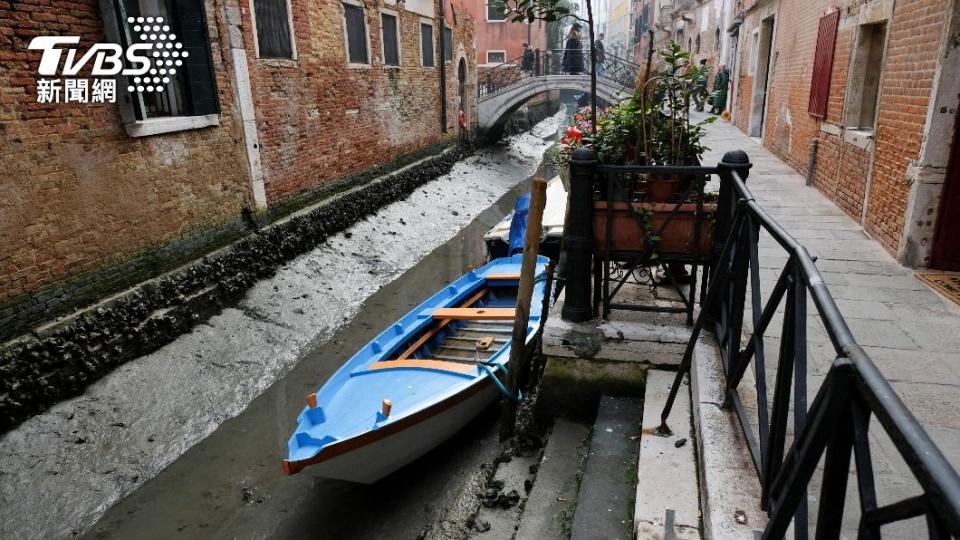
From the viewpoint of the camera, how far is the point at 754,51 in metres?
12.4

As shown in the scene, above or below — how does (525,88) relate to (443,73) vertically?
below

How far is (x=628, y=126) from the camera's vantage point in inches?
145

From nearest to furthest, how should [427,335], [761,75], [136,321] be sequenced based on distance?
[427,335] → [136,321] → [761,75]

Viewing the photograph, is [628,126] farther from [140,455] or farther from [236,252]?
[236,252]

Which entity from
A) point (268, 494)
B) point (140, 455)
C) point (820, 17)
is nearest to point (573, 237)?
point (268, 494)

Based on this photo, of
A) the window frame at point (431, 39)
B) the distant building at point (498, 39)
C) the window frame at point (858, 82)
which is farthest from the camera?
the distant building at point (498, 39)

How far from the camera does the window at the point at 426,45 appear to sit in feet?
45.3

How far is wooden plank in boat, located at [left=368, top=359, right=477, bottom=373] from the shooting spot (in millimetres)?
4922

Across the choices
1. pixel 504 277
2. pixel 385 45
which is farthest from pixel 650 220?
pixel 385 45

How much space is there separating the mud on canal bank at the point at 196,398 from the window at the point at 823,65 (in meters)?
5.64

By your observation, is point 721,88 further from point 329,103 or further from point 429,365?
point 429,365

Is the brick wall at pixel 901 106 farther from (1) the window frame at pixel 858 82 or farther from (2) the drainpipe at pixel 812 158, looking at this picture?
(2) the drainpipe at pixel 812 158

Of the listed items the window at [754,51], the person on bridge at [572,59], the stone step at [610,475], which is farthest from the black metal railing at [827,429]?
the person on bridge at [572,59]

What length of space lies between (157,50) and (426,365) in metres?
4.25
